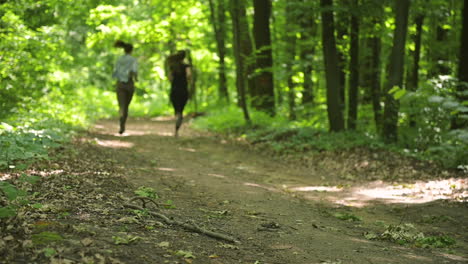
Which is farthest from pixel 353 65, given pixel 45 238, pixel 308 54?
pixel 45 238

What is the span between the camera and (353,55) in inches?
531

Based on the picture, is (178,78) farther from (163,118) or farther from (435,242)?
(163,118)

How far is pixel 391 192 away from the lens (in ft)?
27.6

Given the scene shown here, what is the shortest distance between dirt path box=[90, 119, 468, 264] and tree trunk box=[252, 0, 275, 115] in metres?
5.58

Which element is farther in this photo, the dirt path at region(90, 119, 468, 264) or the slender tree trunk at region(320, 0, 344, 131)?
the slender tree trunk at region(320, 0, 344, 131)

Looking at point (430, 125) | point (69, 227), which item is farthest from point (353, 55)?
point (69, 227)

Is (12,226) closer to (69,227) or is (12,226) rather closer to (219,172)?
(69,227)

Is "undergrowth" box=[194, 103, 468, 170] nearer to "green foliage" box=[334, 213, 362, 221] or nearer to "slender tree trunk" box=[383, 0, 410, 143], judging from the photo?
"slender tree trunk" box=[383, 0, 410, 143]

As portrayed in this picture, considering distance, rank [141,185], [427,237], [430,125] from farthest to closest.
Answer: [430,125]
[141,185]
[427,237]

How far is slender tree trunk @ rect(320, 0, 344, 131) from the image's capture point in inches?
475

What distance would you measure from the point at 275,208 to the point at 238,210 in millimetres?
673

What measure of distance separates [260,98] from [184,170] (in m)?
8.80

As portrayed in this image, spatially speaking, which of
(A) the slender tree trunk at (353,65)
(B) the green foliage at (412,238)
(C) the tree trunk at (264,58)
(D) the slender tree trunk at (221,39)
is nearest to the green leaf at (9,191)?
(B) the green foliage at (412,238)

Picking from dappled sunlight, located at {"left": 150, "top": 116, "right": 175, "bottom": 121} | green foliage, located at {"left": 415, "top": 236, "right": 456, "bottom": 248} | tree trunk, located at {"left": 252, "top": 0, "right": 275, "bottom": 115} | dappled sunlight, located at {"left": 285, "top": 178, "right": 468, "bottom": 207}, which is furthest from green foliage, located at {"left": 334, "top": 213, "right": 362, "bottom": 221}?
dappled sunlight, located at {"left": 150, "top": 116, "right": 175, "bottom": 121}
